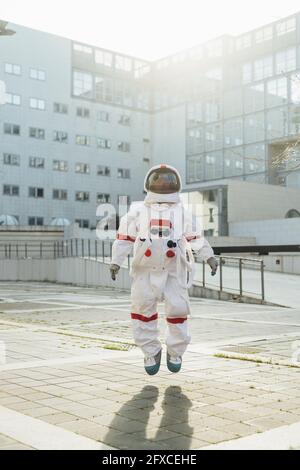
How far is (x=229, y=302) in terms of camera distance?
1627 centimetres

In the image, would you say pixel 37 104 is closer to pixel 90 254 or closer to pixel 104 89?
pixel 104 89

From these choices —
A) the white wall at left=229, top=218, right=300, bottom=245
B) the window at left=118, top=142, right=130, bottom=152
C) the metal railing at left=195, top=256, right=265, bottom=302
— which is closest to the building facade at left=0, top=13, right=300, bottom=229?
the window at left=118, top=142, right=130, bottom=152

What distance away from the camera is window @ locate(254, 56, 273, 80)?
4875 cm

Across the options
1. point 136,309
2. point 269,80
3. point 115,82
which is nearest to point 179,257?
point 136,309

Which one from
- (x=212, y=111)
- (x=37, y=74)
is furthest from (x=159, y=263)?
(x=37, y=74)

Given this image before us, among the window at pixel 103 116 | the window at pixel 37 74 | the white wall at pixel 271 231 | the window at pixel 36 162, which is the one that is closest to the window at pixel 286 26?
the window at pixel 103 116

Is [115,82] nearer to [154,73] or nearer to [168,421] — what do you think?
[154,73]

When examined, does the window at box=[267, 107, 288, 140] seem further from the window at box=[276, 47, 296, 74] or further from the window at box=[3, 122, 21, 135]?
the window at box=[3, 122, 21, 135]

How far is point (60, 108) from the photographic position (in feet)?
176

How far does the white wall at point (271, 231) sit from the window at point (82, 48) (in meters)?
25.2

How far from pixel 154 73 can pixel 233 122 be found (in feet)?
40.2

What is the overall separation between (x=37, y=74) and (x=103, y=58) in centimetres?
727

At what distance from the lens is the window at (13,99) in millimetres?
50375
